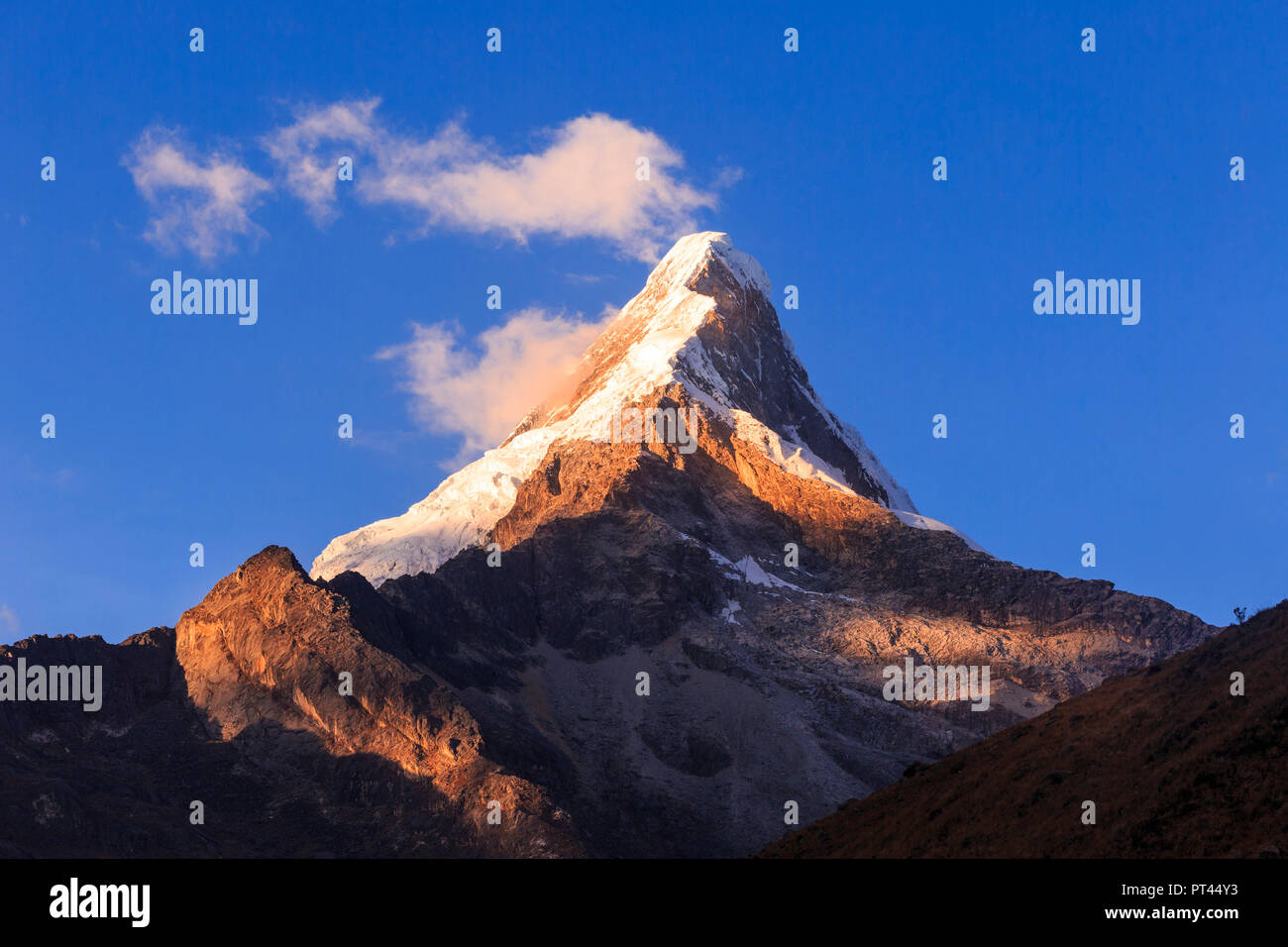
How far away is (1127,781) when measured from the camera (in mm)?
74625

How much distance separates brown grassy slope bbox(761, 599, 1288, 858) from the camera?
68.1m

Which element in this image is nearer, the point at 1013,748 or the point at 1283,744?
the point at 1283,744

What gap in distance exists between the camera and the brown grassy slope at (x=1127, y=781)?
2680 inches
